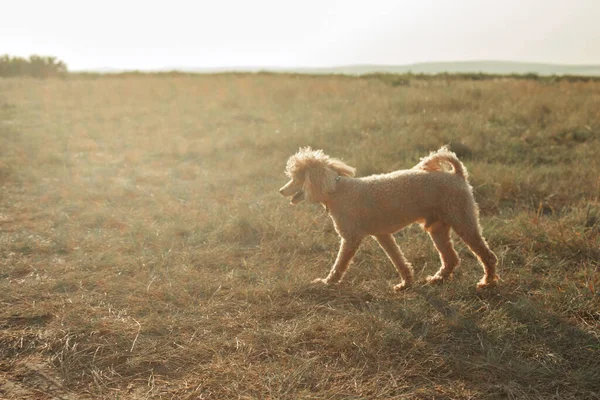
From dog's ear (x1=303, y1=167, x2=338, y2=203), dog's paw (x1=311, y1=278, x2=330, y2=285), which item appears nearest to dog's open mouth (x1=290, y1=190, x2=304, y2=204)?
dog's ear (x1=303, y1=167, x2=338, y2=203)

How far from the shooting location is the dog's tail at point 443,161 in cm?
419

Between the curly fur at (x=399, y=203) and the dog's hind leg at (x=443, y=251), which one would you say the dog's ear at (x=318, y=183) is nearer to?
the curly fur at (x=399, y=203)

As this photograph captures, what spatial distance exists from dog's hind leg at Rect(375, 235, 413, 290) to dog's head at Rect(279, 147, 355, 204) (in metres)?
0.69

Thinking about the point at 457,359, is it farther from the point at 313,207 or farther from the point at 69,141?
the point at 69,141

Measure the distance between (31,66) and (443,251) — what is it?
105ft

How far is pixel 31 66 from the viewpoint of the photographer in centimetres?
2942

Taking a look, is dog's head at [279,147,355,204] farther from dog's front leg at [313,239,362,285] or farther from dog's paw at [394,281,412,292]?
dog's paw at [394,281,412,292]

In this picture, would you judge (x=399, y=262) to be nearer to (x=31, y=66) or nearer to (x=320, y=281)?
(x=320, y=281)

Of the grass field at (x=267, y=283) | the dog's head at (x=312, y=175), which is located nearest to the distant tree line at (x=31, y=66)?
the grass field at (x=267, y=283)

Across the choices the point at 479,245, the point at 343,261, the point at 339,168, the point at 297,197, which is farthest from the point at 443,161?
the point at 297,197

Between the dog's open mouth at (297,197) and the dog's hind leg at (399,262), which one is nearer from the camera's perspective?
the dog's hind leg at (399,262)

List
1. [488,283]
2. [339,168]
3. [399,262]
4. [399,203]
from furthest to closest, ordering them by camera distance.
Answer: [339,168] → [399,262] → [488,283] → [399,203]

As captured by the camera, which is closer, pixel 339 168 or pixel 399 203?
pixel 399 203

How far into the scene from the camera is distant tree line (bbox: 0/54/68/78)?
28.9 metres
